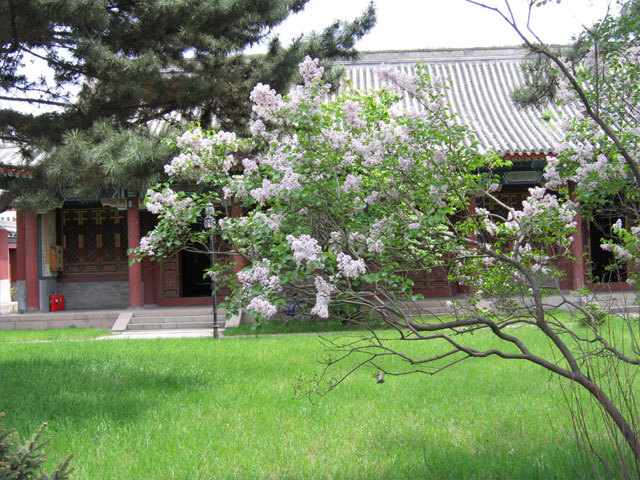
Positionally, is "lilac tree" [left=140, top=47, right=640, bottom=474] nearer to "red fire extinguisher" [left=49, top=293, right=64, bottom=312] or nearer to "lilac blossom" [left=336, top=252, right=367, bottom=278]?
"lilac blossom" [left=336, top=252, right=367, bottom=278]

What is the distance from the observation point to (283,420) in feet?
16.8

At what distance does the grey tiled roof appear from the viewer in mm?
14250

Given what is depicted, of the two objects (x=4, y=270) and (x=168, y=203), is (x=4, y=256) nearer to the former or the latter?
(x=4, y=270)

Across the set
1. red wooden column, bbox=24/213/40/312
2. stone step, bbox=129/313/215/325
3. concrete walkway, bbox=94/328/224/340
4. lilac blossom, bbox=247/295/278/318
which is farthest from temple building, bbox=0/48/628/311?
lilac blossom, bbox=247/295/278/318

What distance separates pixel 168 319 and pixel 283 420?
940cm

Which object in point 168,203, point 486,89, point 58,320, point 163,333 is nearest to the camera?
point 168,203

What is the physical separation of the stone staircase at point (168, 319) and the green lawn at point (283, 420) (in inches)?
220

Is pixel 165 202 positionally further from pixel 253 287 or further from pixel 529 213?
pixel 529 213

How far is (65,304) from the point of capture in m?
15.9

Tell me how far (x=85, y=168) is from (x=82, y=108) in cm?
154

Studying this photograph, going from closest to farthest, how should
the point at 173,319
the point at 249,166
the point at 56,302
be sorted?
the point at 249,166
the point at 173,319
the point at 56,302

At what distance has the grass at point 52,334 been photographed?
1210 cm

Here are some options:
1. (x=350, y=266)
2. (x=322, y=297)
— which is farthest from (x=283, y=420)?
(x=350, y=266)

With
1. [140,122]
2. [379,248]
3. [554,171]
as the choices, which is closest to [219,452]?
[379,248]
